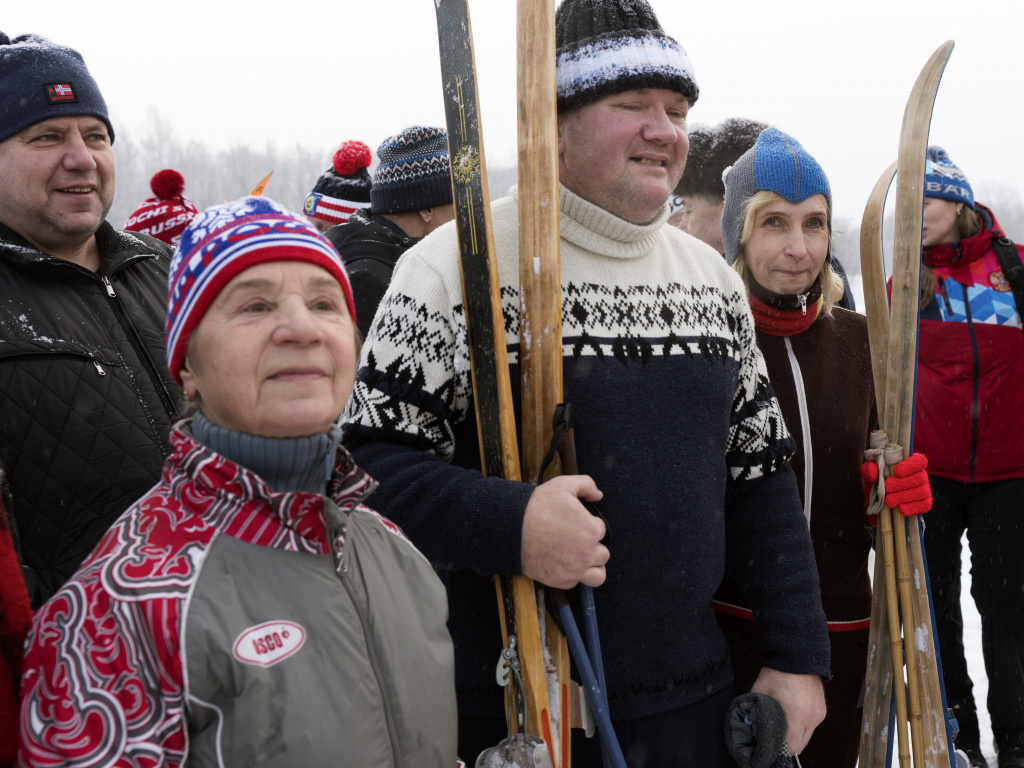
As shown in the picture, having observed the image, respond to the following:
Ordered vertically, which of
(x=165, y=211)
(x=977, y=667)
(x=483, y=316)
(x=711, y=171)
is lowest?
(x=977, y=667)

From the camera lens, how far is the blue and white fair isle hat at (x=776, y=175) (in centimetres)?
215

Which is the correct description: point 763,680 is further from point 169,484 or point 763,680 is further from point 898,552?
point 169,484

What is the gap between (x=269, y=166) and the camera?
107 feet

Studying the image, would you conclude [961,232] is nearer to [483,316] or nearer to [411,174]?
[411,174]

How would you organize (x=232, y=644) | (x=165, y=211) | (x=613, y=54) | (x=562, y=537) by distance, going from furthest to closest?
(x=165, y=211)
(x=613, y=54)
(x=562, y=537)
(x=232, y=644)

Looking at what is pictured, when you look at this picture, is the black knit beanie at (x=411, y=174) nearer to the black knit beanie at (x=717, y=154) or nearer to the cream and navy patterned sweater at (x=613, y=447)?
the black knit beanie at (x=717, y=154)

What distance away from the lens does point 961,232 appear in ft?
11.5

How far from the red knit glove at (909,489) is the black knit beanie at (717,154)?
1776mm

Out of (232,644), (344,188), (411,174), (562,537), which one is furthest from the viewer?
(344,188)

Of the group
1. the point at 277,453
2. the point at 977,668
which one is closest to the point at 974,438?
the point at 977,668

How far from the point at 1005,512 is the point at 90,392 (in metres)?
3.19

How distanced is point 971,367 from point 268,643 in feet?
10.8

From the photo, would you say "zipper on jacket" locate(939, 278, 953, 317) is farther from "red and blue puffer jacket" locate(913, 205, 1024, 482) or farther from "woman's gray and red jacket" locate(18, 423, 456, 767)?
"woman's gray and red jacket" locate(18, 423, 456, 767)

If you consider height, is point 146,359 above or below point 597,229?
below
